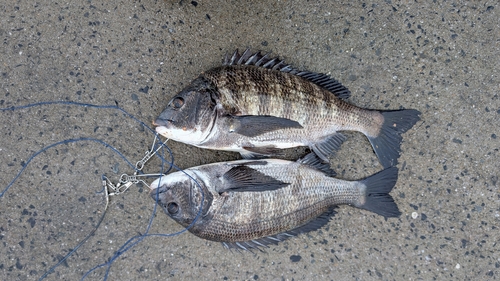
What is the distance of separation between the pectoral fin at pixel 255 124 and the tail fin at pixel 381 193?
860 mm

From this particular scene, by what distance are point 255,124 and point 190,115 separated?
483 mm

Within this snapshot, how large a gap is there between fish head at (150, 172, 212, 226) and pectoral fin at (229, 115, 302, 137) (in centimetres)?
51

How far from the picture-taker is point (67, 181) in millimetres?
2820

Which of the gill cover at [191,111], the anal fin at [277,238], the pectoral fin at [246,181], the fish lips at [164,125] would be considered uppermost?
the gill cover at [191,111]

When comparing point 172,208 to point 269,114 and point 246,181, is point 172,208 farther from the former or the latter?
point 269,114

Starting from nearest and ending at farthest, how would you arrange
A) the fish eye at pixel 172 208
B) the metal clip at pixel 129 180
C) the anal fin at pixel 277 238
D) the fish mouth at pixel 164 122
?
the fish mouth at pixel 164 122 → the fish eye at pixel 172 208 → the anal fin at pixel 277 238 → the metal clip at pixel 129 180

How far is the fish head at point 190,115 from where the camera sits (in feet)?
8.00

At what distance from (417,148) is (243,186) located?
159 cm

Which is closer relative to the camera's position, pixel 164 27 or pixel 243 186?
pixel 243 186

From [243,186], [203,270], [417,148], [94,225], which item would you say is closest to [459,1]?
[417,148]

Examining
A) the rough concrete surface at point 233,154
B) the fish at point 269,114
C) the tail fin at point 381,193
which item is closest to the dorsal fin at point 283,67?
the fish at point 269,114

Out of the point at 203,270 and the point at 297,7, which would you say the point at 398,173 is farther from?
the point at 203,270

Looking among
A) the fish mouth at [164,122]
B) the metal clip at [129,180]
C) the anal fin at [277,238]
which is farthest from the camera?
the metal clip at [129,180]

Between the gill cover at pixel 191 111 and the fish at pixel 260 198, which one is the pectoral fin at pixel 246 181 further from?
the gill cover at pixel 191 111
